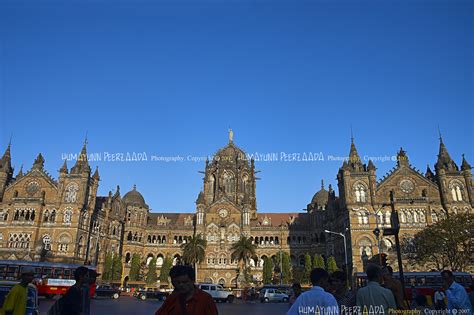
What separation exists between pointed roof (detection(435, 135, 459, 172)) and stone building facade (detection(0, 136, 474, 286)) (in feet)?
0.28

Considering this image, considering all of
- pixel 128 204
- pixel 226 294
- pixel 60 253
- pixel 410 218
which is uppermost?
pixel 128 204

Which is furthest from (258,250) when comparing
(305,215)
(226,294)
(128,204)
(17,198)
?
(17,198)

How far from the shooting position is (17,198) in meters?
57.9

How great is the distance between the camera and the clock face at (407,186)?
55841mm

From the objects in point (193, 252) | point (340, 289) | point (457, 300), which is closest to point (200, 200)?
point (193, 252)

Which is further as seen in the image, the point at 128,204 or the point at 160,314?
the point at 128,204

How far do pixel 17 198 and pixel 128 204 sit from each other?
73.1ft

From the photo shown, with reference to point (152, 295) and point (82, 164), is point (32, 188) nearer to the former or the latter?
point (82, 164)

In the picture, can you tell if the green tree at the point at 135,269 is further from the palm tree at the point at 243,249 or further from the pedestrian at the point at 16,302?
the pedestrian at the point at 16,302

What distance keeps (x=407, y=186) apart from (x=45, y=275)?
169ft

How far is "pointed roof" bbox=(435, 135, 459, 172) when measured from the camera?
5699cm

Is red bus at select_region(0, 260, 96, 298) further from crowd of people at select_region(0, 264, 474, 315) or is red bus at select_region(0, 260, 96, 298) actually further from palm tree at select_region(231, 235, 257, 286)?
palm tree at select_region(231, 235, 257, 286)

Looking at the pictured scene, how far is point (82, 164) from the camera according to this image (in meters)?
61.8

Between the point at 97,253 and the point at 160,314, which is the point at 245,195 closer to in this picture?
the point at 97,253
